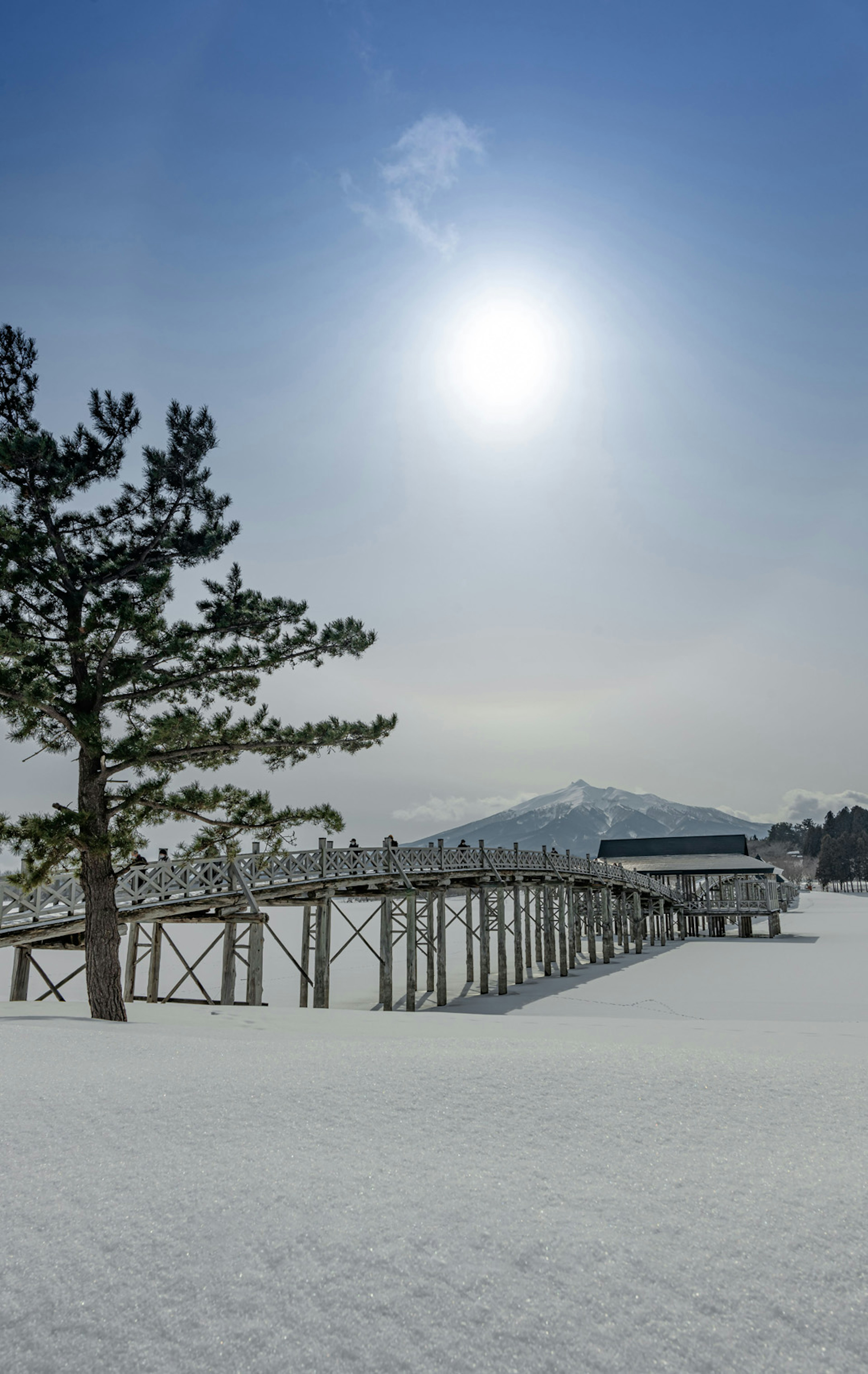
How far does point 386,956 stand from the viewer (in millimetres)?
22219

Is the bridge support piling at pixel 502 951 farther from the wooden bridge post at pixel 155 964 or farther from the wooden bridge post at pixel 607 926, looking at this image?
the wooden bridge post at pixel 155 964

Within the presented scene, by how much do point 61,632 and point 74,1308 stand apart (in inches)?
483

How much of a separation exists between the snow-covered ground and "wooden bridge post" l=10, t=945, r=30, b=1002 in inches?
439

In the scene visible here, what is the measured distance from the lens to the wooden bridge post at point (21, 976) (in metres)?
15.4

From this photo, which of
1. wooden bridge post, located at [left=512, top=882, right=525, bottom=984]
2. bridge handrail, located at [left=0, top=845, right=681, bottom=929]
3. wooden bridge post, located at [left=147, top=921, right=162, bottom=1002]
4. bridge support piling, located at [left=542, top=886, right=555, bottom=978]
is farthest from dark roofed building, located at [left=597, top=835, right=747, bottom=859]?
wooden bridge post, located at [left=147, top=921, right=162, bottom=1002]

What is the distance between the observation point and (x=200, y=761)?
14562mm

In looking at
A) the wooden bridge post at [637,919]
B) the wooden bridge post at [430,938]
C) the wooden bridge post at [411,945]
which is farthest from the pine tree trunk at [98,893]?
the wooden bridge post at [637,919]

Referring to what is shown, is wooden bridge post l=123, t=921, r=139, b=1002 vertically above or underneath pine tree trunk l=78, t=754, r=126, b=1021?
underneath

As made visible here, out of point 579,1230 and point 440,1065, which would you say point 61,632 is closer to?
point 440,1065

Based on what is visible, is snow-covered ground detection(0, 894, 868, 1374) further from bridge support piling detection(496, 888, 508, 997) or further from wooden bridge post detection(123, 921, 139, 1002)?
bridge support piling detection(496, 888, 508, 997)

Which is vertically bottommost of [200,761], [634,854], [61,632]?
[634,854]

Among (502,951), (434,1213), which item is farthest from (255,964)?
(434,1213)

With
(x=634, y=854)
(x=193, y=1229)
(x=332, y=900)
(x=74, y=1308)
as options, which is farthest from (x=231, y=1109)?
(x=634, y=854)

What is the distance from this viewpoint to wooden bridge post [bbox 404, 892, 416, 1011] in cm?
2244
